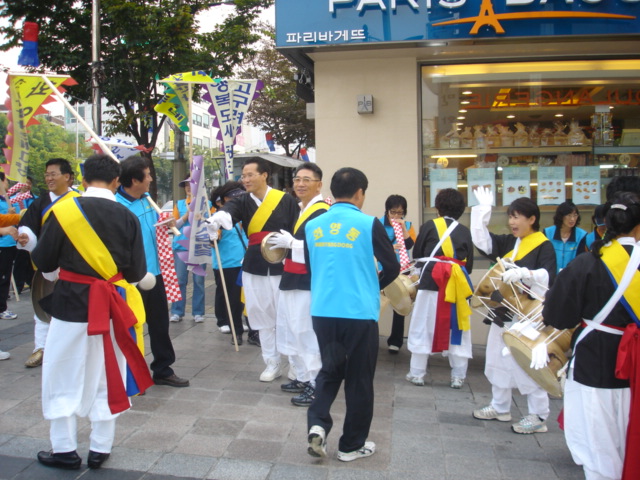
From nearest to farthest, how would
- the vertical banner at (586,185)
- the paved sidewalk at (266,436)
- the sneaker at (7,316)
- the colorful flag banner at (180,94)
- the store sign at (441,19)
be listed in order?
the paved sidewalk at (266,436), the store sign at (441,19), the colorful flag banner at (180,94), the vertical banner at (586,185), the sneaker at (7,316)

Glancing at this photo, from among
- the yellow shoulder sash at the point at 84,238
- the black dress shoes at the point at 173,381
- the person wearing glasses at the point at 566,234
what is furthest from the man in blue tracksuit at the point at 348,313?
the person wearing glasses at the point at 566,234

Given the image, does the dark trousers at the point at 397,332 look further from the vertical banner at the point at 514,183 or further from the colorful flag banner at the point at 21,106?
the colorful flag banner at the point at 21,106

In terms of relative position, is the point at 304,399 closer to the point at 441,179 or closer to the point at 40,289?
the point at 40,289

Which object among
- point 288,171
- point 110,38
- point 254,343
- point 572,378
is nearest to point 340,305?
point 572,378

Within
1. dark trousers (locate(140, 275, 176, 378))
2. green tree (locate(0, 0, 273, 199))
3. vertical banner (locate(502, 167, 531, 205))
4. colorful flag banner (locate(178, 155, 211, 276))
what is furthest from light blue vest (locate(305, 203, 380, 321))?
green tree (locate(0, 0, 273, 199))

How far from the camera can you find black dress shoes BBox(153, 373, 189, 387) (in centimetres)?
539

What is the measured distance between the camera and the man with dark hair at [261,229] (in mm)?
5469

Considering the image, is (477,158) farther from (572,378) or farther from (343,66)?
(572,378)

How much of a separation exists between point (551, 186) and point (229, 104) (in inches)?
160

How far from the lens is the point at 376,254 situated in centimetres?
382

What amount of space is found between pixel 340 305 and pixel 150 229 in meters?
2.33

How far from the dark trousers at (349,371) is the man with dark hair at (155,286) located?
2059 mm

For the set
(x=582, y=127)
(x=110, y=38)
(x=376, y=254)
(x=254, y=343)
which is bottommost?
(x=254, y=343)

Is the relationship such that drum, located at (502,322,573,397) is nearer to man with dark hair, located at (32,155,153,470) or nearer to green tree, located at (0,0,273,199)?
man with dark hair, located at (32,155,153,470)
